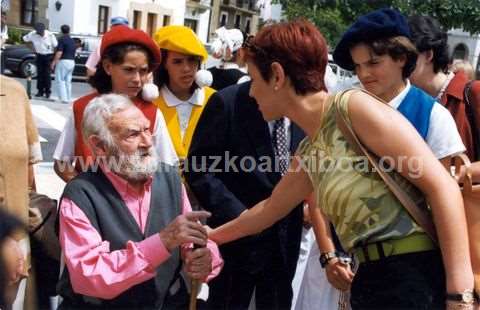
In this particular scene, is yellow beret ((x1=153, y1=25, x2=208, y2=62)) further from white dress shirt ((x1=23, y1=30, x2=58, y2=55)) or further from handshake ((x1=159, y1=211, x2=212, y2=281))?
white dress shirt ((x1=23, y1=30, x2=58, y2=55))

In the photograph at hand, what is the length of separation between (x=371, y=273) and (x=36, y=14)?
2990 centimetres

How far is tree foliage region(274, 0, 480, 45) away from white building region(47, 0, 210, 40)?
7372 millimetres

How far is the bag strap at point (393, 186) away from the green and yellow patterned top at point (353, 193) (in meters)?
0.01

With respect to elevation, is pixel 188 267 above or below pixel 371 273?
below

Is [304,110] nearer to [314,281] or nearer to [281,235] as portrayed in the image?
[281,235]

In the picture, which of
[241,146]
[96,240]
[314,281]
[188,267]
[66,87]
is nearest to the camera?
[96,240]

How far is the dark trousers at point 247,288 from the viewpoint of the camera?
2.69 m

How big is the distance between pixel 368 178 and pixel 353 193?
59mm

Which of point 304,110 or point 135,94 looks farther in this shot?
point 135,94

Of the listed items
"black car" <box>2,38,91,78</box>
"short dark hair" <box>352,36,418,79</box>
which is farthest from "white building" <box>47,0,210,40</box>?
"short dark hair" <box>352,36,418,79</box>

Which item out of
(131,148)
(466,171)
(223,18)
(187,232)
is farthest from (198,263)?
(223,18)

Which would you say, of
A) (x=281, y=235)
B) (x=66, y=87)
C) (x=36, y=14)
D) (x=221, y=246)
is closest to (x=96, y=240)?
(x=221, y=246)

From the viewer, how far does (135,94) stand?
319 cm

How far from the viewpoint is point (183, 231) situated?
2.18m
